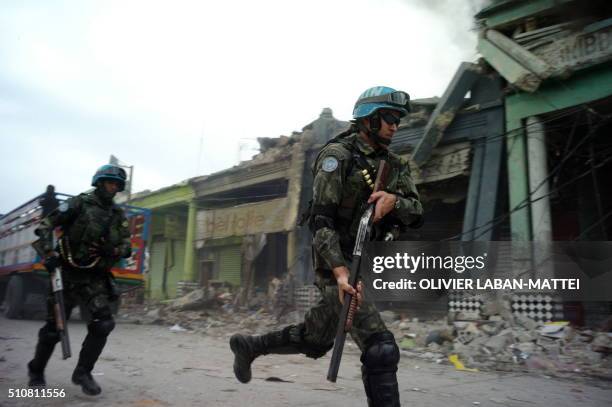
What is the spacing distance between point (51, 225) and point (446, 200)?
25.4 ft

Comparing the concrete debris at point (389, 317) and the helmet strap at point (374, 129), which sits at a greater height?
the helmet strap at point (374, 129)

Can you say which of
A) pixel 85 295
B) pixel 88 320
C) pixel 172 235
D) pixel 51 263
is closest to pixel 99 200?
pixel 51 263

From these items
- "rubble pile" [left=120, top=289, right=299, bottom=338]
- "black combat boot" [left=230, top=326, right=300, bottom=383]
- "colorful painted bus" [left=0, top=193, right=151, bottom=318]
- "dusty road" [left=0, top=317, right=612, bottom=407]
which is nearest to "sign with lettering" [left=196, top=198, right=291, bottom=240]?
"rubble pile" [left=120, top=289, right=299, bottom=338]

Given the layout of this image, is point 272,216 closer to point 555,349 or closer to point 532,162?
point 532,162

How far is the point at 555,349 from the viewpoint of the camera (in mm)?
5949

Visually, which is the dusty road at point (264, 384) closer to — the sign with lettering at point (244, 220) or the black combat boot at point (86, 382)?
the black combat boot at point (86, 382)

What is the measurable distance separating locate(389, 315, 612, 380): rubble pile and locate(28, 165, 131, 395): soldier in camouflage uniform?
4.10 metres

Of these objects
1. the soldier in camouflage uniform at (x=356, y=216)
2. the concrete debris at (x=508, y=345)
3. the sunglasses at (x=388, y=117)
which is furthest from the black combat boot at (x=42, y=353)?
the concrete debris at (x=508, y=345)

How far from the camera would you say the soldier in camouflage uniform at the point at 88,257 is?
3.51 m

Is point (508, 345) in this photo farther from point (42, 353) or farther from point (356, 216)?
point (42, 353)

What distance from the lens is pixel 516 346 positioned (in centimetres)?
614

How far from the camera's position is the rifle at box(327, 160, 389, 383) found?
2.25 meters

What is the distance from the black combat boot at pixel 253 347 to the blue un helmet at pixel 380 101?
126 centimetres

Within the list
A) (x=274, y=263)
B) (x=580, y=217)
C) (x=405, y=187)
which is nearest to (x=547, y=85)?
(x=580, y=217)
